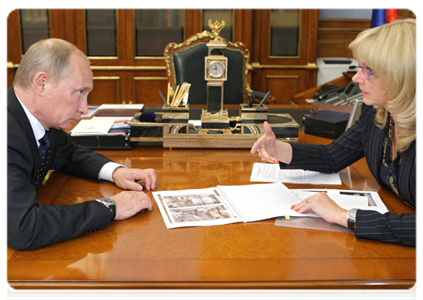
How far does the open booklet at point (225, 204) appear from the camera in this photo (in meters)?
1.46

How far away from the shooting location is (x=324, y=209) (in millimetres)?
1445

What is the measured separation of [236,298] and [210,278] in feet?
0.25

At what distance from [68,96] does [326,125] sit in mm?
1444

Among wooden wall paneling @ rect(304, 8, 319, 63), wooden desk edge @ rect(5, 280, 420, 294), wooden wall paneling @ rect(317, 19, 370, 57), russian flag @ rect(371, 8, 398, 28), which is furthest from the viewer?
wooden wall paneling @ rect(317, 19, 370, 57)

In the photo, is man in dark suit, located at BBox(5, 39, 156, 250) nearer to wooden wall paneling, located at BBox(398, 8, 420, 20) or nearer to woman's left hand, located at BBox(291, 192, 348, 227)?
woman's left hand, located at BBox(291, 192, 348, 227)

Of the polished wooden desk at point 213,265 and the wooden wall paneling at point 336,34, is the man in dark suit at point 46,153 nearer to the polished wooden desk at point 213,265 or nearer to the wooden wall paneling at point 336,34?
the polished wooden desk at point 213,265

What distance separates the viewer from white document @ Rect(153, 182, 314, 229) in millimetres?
1465

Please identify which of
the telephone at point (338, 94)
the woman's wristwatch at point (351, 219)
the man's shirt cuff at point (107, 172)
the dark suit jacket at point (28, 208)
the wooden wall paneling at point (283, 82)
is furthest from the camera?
the wooden wall paneling at point (283, 82)

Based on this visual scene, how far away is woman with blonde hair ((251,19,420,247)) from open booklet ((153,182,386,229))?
0.10m

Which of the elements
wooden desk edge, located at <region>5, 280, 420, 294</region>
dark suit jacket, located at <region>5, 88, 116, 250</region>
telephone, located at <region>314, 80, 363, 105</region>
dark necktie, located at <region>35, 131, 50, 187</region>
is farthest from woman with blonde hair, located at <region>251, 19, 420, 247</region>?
telephone, located at <region>314, 80, 363, 105</region>

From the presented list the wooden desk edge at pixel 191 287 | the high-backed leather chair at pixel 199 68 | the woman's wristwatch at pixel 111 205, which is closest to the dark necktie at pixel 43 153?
the woman's wristwatch at pixel 111 205

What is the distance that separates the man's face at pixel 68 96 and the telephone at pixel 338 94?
7.28ft

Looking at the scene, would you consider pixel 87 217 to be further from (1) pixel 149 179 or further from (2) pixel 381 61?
(2) pixel 381 61

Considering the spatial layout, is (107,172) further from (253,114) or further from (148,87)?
(148,87)
